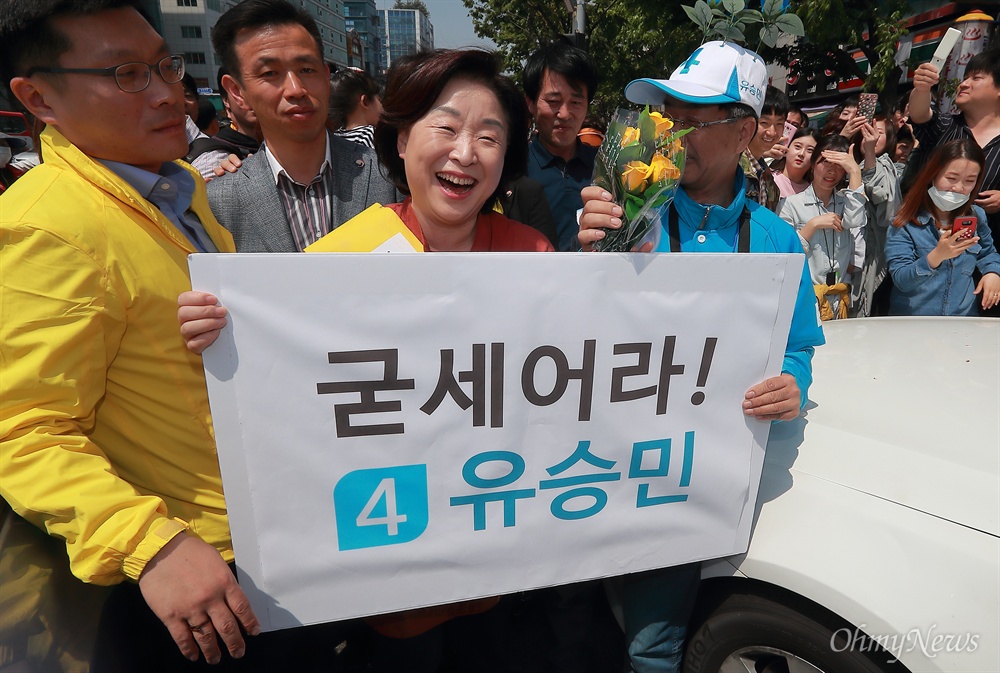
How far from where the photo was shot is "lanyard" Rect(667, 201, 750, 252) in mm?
1913

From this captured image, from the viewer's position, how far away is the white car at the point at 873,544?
1.43 metres

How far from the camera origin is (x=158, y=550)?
1179 millimetres

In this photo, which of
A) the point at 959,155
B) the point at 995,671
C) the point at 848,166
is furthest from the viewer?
the point at 848,166

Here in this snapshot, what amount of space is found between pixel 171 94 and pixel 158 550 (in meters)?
1.08

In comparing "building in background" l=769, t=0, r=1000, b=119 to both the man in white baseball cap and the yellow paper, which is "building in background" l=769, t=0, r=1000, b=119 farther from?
the yellow paper

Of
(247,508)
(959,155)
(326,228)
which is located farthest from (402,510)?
(959,155)

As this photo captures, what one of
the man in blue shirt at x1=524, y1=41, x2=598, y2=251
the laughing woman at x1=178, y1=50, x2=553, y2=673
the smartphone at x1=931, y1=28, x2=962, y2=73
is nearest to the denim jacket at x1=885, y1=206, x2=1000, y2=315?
the smartphone at x1=931, y1=28, x2=962, y2=73

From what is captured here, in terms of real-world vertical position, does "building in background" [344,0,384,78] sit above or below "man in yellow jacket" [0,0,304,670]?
above

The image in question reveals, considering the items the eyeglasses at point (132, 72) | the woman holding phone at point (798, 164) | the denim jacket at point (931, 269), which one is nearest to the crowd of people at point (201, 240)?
the eyeglasses at point (132, 72)

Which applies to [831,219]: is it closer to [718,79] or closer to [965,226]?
[965,226]

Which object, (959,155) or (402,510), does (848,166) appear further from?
(402,510)

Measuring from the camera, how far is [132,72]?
4.68ft

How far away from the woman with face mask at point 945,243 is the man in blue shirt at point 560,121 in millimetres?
2055

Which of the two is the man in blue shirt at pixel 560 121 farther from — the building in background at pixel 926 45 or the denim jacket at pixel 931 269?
the building in background at pixel 926 45
